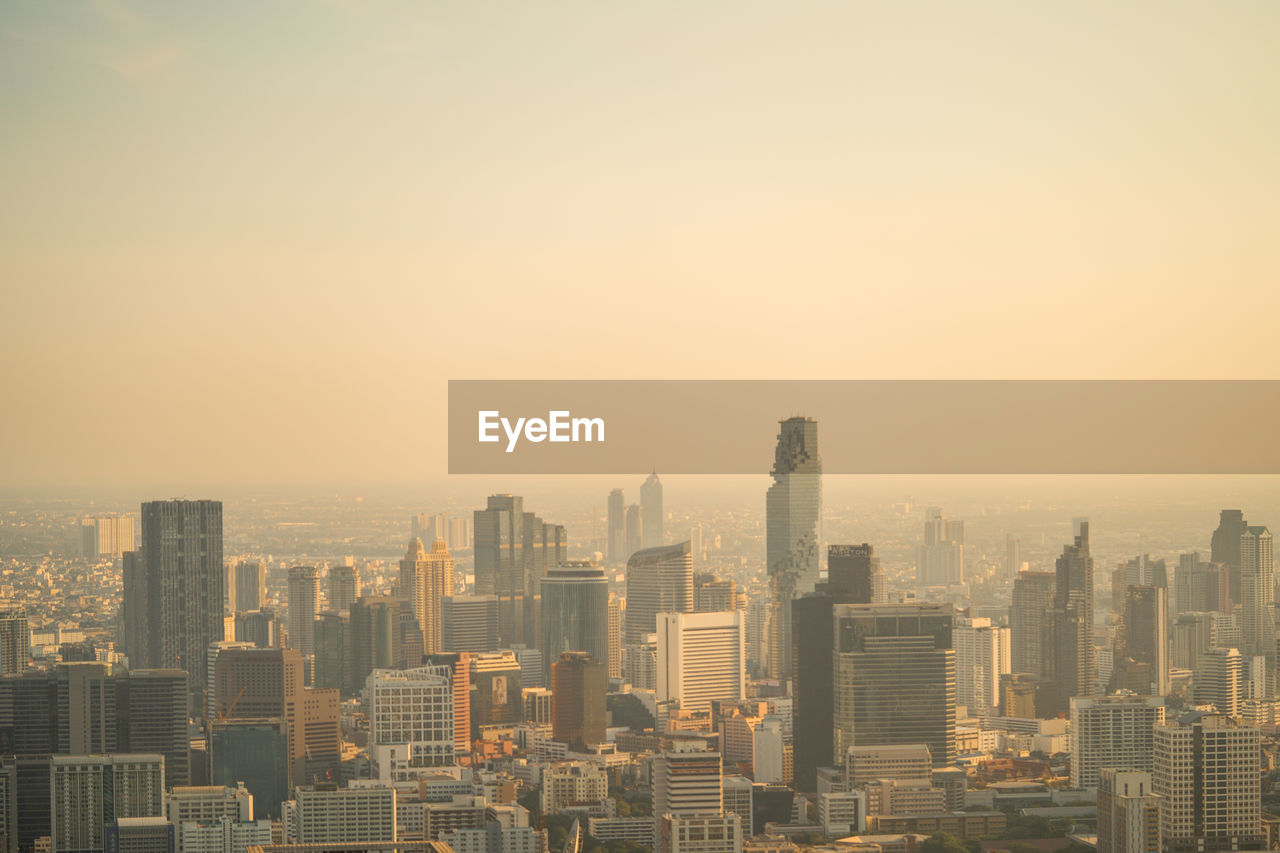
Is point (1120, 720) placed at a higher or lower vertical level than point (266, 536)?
lower

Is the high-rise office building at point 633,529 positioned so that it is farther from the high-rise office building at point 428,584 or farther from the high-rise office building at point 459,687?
the high-rise office building at point 459,687

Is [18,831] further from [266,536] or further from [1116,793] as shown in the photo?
[1116,793]

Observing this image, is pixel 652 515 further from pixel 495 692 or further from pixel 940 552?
pixel 495 692

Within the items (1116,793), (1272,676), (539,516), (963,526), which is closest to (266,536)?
(539,516)

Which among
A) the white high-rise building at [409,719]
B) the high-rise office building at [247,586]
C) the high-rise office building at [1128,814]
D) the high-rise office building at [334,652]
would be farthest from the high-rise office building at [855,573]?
the high-rise office building at [247,586]

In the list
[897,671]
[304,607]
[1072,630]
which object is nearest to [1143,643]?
[1072,630]

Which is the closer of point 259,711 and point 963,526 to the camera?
point 963,526
